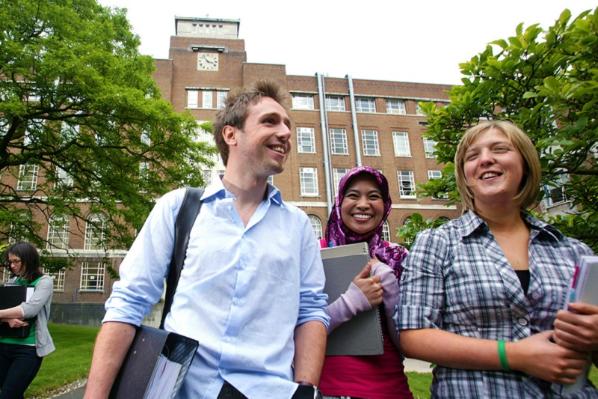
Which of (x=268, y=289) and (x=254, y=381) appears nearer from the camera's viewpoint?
(x=254, y=381)

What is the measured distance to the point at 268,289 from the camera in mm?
Answer: 1610

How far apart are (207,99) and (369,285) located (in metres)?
29.4

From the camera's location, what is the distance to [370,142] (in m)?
31.9

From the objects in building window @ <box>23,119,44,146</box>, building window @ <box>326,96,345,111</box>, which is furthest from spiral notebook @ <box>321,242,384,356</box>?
building window @ <box>326,96,345,111</box>

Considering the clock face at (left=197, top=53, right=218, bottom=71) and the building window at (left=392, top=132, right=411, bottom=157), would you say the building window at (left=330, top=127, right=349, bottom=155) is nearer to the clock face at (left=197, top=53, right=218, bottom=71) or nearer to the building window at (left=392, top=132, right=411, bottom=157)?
the building window at (left=392, top=132, right=411, bottom=157)

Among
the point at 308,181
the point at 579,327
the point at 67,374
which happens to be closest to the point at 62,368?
the point at 67,374

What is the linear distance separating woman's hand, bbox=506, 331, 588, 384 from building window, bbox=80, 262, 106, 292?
28.5 m

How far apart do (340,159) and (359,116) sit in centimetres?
416

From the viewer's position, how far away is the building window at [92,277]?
26.5 metres

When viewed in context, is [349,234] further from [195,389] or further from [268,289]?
[195,389]

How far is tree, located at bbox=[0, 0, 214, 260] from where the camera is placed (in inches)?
403

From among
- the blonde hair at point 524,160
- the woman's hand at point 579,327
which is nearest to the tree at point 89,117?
the blonde hair at point 524,160

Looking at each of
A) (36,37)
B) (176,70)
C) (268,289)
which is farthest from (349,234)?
(176,70)

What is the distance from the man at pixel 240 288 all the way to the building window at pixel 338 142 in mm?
29206
